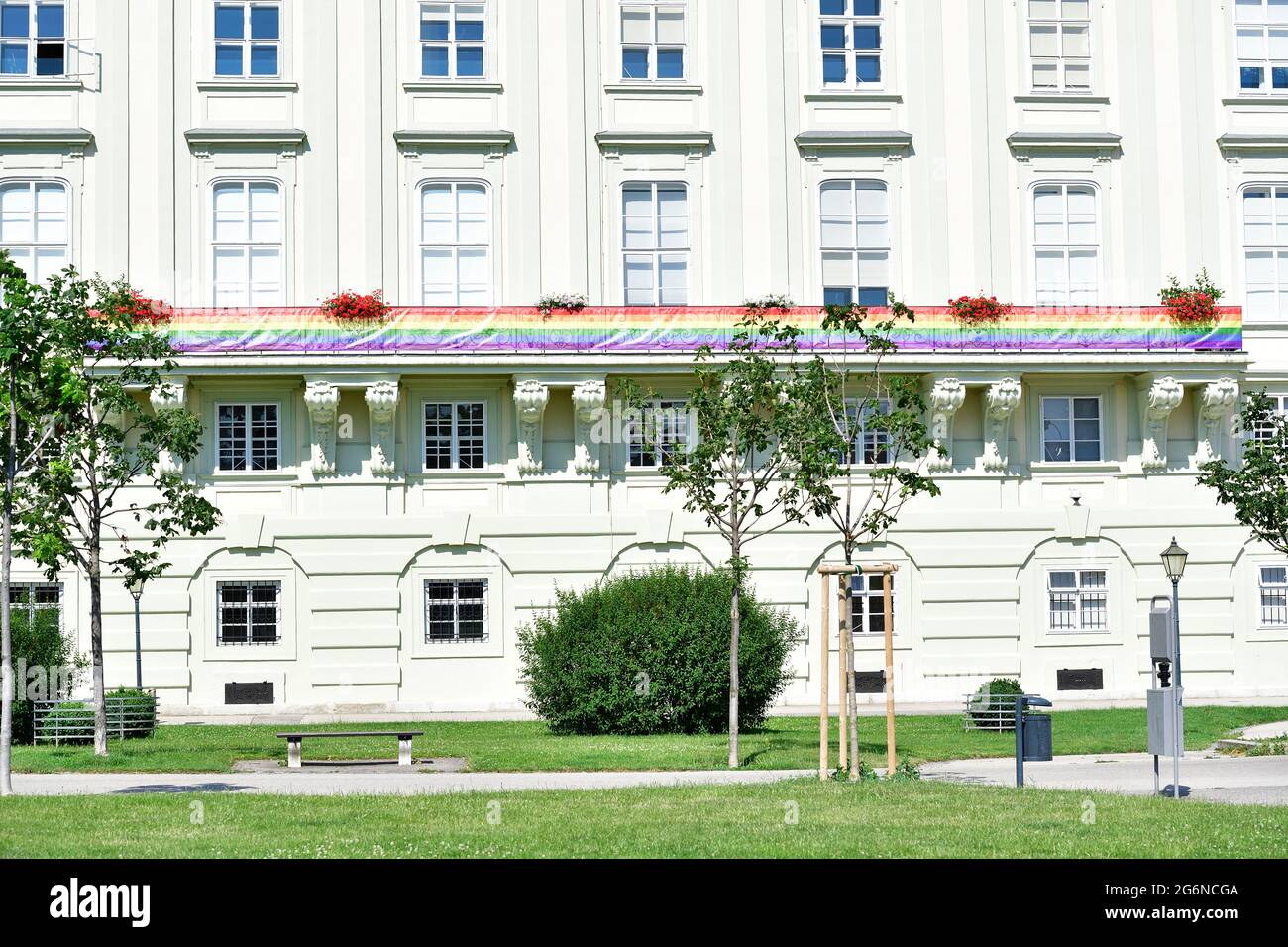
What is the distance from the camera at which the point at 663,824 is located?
16.7 m

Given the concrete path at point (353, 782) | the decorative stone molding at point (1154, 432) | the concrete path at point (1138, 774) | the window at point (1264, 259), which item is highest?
the window at point (1264, 259)

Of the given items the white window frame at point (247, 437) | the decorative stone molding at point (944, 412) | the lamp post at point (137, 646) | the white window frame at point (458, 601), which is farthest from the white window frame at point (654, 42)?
the lamp post at point (137, 646)

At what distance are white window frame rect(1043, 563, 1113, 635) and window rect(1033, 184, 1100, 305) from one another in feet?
20.0

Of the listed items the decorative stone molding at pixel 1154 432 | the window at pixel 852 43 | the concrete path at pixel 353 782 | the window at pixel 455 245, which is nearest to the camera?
the concrete path at pixel 353 782

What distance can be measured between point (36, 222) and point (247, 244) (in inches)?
179

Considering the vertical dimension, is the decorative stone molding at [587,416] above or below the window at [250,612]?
above

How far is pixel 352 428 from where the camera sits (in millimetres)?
38750

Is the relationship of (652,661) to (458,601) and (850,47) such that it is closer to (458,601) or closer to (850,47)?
(458,601)

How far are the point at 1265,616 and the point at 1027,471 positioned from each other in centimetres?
637

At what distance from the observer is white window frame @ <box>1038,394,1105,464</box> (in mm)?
40344

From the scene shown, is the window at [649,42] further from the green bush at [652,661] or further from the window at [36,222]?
the green bush at [652,661]

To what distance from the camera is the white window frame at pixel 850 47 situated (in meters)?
40.4

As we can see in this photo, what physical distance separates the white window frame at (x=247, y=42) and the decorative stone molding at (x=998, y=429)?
57.4 feet
